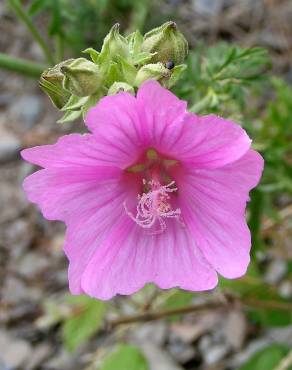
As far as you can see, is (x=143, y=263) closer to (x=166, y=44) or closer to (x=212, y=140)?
(x=212, y=140)

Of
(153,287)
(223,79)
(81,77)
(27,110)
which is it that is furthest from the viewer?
(27,110)

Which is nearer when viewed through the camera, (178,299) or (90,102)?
(90,102)

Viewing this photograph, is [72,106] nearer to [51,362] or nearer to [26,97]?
[51,362]

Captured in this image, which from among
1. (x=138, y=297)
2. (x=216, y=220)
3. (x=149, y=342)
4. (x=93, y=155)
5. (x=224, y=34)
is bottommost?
(x=149, y=342)

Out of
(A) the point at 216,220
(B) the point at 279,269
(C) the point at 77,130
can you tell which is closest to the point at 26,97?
(C) the point at 77,130

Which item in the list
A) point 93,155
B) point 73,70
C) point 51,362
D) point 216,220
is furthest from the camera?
point 51,362

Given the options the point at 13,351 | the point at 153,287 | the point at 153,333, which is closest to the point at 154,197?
the point at 153,287

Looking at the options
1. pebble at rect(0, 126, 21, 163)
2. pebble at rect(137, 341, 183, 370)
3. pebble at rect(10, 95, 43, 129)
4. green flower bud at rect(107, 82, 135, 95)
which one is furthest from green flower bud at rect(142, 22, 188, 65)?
pebble at rect(10, 95, 43, 129)

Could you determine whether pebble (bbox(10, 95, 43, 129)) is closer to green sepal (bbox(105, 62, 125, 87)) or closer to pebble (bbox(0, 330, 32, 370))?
pebble (bbox(0, 330, 32, 370))
